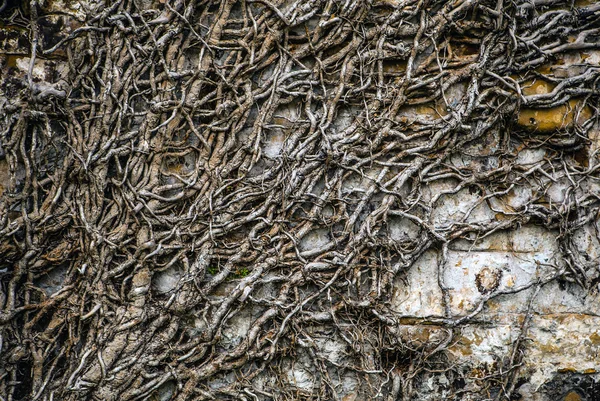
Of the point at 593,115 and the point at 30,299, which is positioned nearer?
the point at 30,299

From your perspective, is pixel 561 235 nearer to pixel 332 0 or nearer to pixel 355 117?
pixel 355 117

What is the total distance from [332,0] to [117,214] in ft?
5.28

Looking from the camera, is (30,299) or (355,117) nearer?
(30,299)

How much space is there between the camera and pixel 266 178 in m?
2.60

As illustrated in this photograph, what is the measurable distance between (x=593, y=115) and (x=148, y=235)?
2484mm

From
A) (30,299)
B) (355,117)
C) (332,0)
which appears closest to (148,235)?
(30,299)

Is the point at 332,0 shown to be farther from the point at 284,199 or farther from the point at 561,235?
the point at 561,235

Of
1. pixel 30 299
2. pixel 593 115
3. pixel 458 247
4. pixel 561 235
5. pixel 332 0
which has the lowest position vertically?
pixel 30 299

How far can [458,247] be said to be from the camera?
2.67 metres

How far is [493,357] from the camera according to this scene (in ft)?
8.52

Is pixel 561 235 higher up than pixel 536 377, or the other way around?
pixel 561 235

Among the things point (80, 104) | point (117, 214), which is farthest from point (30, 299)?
point (80, 104)

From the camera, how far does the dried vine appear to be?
2498 mm

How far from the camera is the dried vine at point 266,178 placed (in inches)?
98.3
